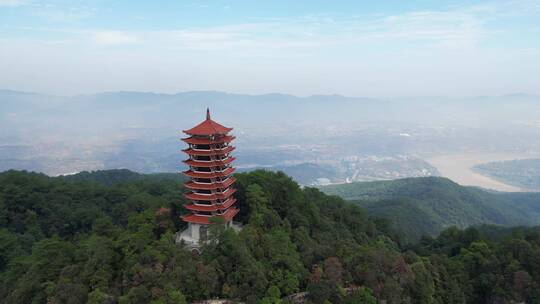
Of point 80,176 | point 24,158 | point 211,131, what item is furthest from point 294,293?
point 24,158

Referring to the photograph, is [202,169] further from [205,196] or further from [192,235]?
[192,235]

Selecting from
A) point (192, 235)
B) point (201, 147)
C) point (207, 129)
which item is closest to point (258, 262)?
point (192, 235)

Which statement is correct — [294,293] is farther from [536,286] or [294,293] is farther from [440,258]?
[536,286]

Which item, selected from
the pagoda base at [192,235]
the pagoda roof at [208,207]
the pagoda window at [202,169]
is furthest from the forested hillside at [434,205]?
the pagoda window at [202,169]

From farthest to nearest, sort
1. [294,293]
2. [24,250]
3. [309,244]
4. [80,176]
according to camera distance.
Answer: [80,176]
[24,250]
[309,244]
[294,293]

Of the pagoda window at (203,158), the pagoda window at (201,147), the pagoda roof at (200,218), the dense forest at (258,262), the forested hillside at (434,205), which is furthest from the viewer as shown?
the forested hillside at (434,205)

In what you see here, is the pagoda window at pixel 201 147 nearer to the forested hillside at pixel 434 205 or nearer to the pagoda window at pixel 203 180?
the pagoda window at pixel 203 180
